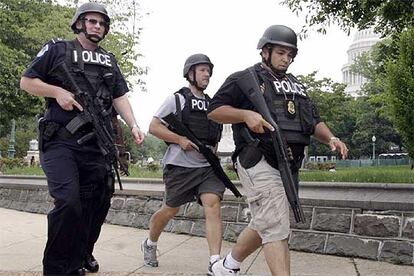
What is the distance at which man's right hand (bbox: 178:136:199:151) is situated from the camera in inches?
169

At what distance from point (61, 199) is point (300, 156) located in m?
1.60

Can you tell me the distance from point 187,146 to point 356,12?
5.46 metres

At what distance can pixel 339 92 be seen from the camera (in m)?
42.5

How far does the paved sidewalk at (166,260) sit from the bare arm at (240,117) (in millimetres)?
1538

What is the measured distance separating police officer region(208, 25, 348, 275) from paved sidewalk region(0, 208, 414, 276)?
1.02 m

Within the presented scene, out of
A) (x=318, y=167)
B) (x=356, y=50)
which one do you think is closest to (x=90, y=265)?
(x=318, y=167)

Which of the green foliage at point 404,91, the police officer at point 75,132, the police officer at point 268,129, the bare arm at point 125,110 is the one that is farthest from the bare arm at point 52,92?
the green foliage at point 404,91

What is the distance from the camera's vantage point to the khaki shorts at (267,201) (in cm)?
308

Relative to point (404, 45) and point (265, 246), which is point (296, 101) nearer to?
point (265, 246)

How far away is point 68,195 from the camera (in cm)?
332

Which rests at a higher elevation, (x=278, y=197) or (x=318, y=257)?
(x=278, y=197)

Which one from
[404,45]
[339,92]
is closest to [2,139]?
[339,92]

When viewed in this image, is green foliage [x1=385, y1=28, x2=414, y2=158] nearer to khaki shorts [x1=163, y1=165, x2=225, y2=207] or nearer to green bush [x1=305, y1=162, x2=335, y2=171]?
khaki shorts [x1=163, y1=165, x2=225, y2=207]

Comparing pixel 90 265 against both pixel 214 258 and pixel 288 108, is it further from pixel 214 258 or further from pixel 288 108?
pixel 288 108
